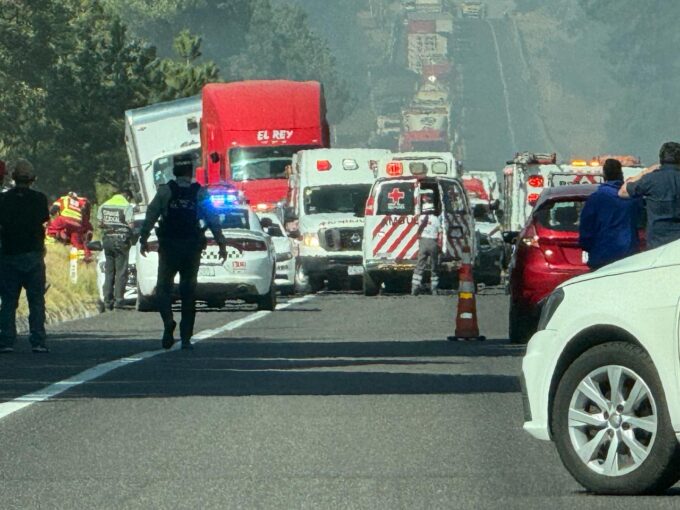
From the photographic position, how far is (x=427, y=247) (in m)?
35.3

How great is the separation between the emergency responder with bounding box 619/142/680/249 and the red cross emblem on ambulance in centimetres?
1887

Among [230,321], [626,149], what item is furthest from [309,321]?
[626,149]

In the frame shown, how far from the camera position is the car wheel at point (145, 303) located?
27716 millimetres

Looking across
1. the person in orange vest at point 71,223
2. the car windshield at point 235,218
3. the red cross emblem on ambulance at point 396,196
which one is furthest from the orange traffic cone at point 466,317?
the person in orange vest at point 71,223

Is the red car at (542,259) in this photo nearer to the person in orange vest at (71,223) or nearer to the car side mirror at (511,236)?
the car side mirror at (511,236)

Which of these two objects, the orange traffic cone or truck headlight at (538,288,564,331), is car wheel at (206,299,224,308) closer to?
the orange traffic cone

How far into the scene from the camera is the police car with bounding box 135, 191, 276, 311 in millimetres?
27406

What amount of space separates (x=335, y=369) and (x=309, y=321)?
29.2 ft

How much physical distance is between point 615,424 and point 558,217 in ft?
36.6

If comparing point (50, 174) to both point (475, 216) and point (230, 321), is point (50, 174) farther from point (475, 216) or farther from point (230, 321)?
point (230, 321)

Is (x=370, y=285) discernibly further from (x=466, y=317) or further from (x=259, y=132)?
(x=466, y=317)

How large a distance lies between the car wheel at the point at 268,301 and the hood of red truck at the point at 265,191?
15.2 m

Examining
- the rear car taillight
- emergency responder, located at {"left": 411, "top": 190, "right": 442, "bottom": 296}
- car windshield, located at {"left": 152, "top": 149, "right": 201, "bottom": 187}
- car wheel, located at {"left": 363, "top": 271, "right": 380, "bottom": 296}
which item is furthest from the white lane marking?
car windshield, located at {"left": 152, "top": 149, "right": 201, "bottom": 187}

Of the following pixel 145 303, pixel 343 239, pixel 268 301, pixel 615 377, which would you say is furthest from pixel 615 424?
pixel 343 239
